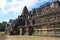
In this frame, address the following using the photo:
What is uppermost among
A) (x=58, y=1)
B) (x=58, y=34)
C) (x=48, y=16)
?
(x=58, y=1)

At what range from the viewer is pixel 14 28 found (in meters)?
37.1

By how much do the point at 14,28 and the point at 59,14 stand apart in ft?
58.6

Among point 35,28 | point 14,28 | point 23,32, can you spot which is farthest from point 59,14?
point 14,28

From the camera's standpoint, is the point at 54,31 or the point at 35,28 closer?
the point at 54,31

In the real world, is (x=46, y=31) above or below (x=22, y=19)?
below

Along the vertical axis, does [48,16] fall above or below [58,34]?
above

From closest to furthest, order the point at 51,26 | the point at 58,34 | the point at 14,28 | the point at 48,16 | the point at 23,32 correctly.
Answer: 1. the point at 58,34
2. the point at 51,26
3. the point at 48,16
4. the point at 23,32
5. the point at 14,28

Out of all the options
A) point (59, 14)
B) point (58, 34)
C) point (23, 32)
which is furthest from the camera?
point (23, 32)

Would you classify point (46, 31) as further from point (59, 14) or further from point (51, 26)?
point (59, 14)

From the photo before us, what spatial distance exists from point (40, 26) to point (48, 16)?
3150mm

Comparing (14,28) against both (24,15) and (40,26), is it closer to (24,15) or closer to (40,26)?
(24,15)

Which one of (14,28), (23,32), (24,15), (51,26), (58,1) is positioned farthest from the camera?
(24,15)

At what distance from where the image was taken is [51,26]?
19.3 metres

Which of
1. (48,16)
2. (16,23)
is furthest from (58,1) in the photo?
(16,23)
